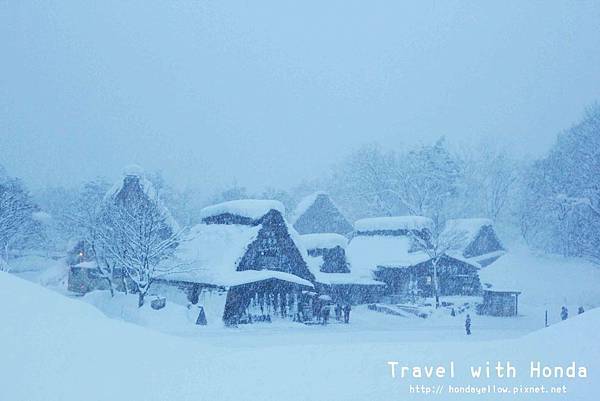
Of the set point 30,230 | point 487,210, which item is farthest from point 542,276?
point 30,230

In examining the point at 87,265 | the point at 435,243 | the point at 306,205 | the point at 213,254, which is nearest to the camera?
the point at 213,254

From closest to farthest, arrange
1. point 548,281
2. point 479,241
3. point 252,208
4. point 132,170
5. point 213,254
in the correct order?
1. point 213,254
2. point 252,208
3. point 548,281
4. point 132,170
5. point 479,241

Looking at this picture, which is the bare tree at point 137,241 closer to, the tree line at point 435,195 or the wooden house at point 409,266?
the tree line at point 435,195

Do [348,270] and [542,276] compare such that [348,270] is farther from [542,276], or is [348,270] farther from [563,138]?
[563,138]

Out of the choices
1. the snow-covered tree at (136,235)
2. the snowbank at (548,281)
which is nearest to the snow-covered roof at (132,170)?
the snow-covered tree at (136,235)

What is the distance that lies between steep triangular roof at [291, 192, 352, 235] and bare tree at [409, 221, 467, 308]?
952 centimetres

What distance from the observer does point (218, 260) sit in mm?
23000

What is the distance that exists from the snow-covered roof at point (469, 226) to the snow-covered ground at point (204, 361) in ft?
78.5

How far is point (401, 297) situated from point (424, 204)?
901 centimetres

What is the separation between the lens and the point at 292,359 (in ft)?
33.7

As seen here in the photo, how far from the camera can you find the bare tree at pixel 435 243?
30.6 meters

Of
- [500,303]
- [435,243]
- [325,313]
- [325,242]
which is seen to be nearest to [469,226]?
[435,243]

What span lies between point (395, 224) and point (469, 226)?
19.0 ft

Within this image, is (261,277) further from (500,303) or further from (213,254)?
(500,303)
